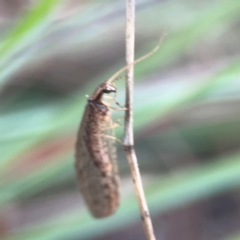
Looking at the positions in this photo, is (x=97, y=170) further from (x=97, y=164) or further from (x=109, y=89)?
(x=109, y=89)

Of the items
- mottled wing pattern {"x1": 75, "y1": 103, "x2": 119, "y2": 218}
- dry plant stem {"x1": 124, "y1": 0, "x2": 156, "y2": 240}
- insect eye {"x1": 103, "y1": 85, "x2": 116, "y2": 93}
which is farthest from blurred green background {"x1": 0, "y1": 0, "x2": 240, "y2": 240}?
dry plant stem {"x1": 124, "y1": 0, "x2": 156, "y2": 240}

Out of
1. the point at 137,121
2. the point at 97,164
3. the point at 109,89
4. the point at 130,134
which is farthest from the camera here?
the point at 137,121

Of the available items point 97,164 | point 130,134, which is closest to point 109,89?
point 130,134

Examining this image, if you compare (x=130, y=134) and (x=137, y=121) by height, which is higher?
(x=137, y=121)

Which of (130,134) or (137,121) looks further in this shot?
(137,121)

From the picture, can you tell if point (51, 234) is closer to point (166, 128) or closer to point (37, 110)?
point (37, 110)

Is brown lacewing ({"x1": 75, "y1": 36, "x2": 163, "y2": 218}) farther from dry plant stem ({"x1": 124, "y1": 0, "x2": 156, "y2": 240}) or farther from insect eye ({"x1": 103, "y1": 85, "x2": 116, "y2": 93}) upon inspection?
dry plant stem ({"x1": 124, "y1": 0, "x2": 156, "y2": 240})

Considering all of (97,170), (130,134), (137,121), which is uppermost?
(137,121)
